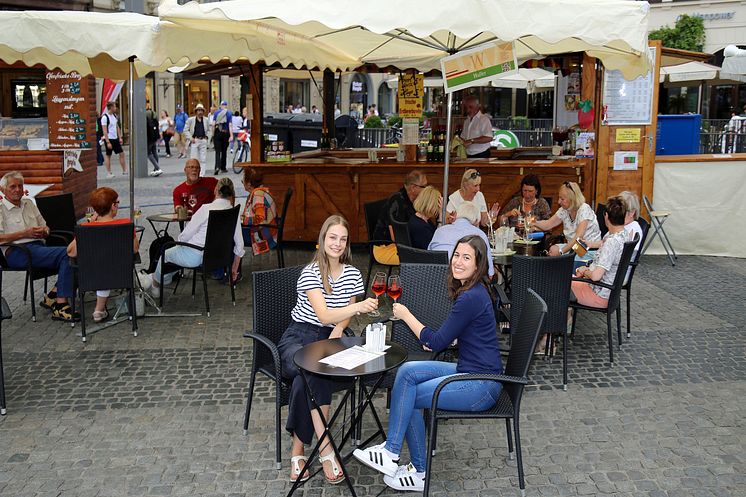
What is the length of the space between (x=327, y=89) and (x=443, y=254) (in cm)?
856

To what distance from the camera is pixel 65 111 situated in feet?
39.0

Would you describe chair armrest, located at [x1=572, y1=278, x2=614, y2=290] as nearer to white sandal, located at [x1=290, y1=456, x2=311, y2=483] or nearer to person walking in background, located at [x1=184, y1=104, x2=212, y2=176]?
white sandal, located at [x1=290, y1=456, x2=311, y2=483]

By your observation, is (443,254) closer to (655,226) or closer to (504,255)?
(504,255)

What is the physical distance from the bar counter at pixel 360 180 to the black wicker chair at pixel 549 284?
4542 mm

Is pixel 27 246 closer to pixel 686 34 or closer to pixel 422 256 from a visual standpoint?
pixel 422 256

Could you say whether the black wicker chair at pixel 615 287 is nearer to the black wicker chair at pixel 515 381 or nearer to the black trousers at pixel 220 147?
the black wicker chair at pixel 515 381

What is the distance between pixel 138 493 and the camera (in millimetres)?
4066

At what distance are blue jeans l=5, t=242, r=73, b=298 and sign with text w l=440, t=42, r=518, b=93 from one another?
3.64 metres

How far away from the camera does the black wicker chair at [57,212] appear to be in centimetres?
810

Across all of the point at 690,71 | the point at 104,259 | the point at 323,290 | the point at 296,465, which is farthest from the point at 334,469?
the point at 690,71

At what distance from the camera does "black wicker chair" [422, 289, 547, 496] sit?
12.7ft

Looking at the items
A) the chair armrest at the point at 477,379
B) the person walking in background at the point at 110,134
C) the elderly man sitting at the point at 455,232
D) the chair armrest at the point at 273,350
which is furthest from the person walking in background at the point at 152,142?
the chair armrest at the point at 477,379

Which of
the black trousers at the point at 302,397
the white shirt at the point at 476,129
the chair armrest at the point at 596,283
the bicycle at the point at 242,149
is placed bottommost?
the black trousers at the point at 302,397

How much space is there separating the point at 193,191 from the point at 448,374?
5.27 m
